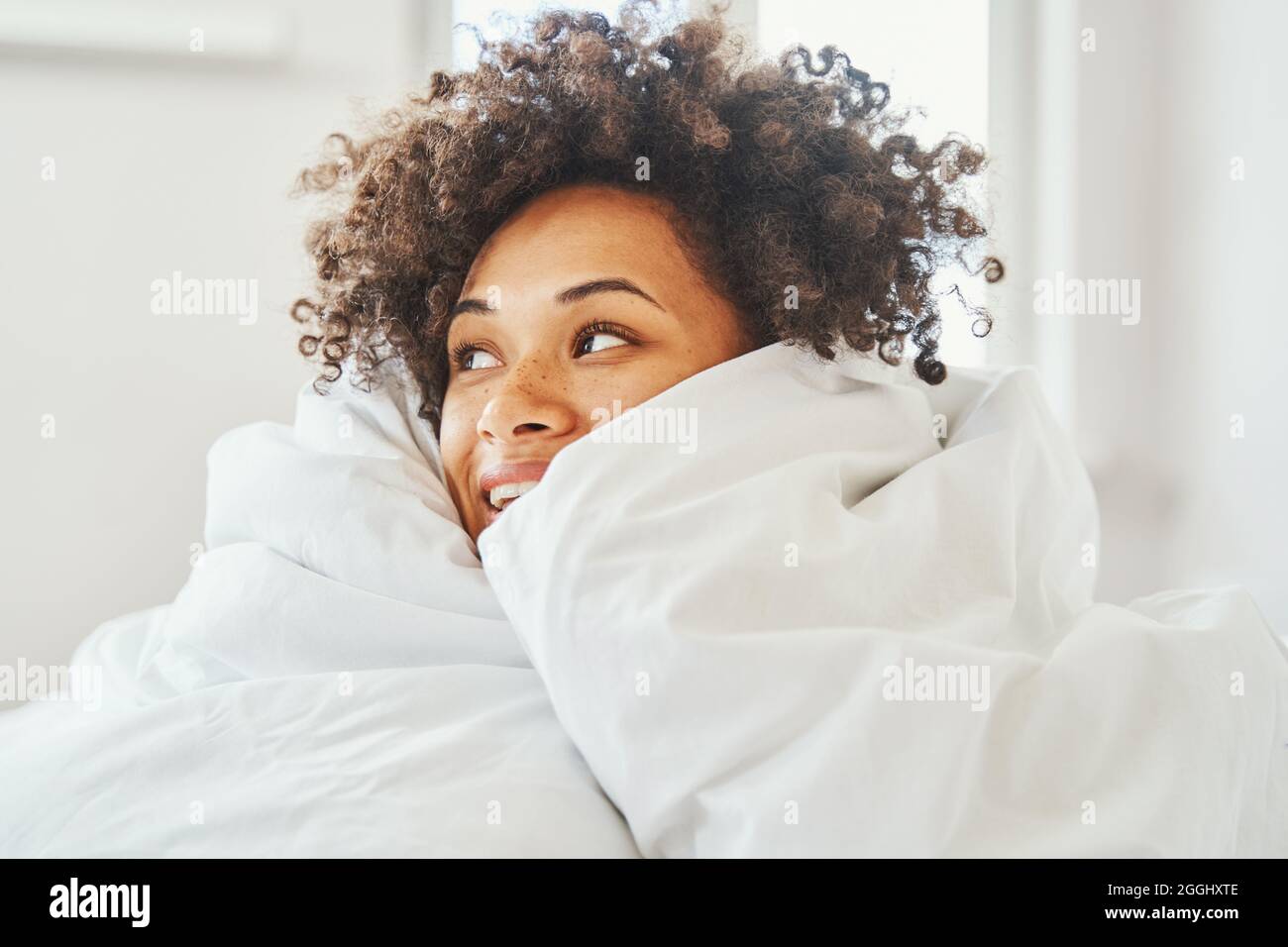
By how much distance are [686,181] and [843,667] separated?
533 mm

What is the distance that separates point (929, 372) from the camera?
0.97 meters

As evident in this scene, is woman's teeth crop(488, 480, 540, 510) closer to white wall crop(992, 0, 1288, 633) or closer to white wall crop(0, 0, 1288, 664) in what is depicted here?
white wall crop(0, 0, 1288, 664)

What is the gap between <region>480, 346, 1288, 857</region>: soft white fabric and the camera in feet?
1.93

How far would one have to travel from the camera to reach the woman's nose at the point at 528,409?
0.87 metres

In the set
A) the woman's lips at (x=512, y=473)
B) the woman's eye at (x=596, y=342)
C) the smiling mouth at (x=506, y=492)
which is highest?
the woman's eye at (x=596, y=342)

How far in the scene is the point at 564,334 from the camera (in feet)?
2.99

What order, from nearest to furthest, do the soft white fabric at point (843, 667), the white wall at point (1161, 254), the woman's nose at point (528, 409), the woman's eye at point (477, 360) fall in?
the soft white fabric at point (843, 667), the woman's nose at point (528, 409), the woman's eye at point (477, 360), the white wall at point (1161, 254)

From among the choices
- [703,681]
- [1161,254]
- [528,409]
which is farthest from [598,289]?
[1161,254]

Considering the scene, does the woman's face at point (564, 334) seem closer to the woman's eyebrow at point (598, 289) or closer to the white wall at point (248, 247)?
the woman's eyebrow at point (598, 289)

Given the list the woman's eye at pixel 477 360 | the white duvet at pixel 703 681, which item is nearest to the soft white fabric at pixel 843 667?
the white duvet at pixel 703 681

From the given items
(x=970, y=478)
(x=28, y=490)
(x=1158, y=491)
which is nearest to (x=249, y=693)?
(x=970, y=478)

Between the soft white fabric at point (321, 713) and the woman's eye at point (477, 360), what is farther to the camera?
the woman's eye at point (477, 360)

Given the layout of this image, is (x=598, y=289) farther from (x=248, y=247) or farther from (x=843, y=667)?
(x=248, y=247)

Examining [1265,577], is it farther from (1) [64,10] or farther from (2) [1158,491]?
(1) [64,10]
